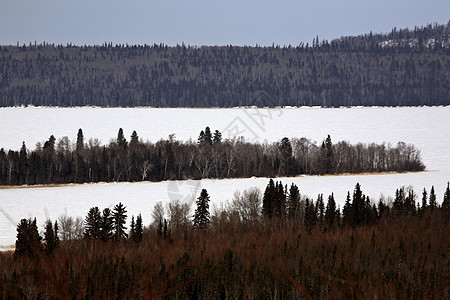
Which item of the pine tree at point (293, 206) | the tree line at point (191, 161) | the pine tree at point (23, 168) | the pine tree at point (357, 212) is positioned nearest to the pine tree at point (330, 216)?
the pine tree at point (357, 212)

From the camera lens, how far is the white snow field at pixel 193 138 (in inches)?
2908

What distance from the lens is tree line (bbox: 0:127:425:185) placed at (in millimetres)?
98650

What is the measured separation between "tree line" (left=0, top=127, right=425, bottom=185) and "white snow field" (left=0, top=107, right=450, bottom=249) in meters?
5.01

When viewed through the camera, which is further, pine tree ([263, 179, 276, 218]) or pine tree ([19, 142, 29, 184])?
pine tree ([19, 142, 29, 184])

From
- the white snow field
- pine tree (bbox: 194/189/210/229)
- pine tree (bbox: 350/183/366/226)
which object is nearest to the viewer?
pine tree (bbox: 194/189/210/229)

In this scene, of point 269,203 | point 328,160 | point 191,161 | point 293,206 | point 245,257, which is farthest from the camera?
point 328,160

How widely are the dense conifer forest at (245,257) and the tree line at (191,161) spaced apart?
33318 mm

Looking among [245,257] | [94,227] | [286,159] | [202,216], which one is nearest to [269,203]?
[202,216]

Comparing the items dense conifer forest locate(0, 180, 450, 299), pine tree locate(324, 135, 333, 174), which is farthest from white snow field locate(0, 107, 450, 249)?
pine tree locate(324, 135, 333, 174)

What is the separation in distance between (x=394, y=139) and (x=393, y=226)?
96300 mm

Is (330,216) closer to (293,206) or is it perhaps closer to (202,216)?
(293,206)

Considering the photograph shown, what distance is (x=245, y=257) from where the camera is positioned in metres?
35.4

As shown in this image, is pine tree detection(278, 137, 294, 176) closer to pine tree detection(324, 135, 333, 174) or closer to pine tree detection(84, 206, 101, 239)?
pine tree detection(324, 135, 333, 174)

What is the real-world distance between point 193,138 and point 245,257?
363ft
